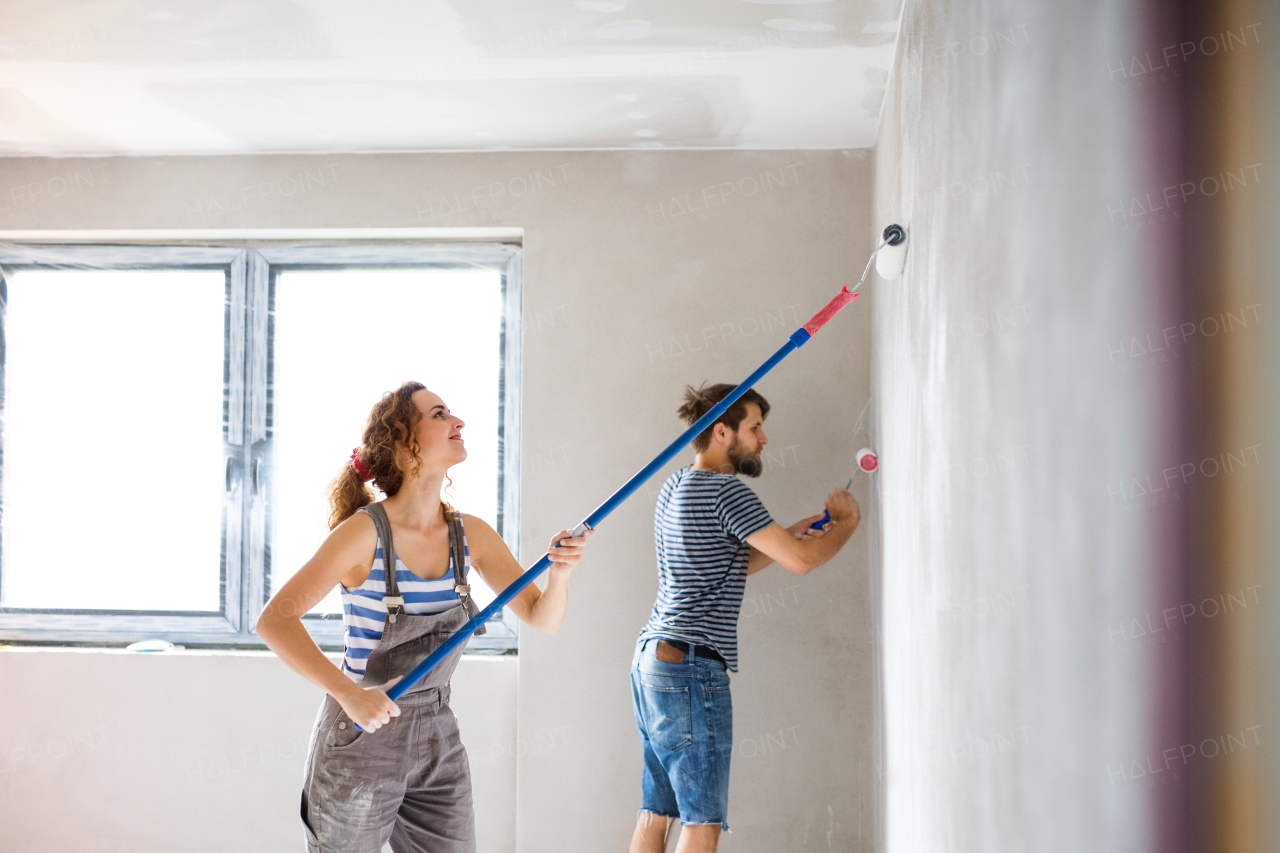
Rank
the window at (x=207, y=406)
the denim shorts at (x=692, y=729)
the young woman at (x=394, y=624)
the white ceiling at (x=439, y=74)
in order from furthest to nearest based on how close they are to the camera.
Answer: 1. the window at (x=207, y=406)
2. the denim shorts at (x=692, y=729)
3. the white ceiling at (x=439, y=74)
4. the young woman at (x=394, y=624)

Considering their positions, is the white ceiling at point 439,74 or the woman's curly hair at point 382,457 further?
the white ceiling at point 439,74

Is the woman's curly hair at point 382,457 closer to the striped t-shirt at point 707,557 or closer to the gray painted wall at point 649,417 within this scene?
the striped t-shirt at point 707,557

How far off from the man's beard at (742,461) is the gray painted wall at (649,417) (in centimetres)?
21

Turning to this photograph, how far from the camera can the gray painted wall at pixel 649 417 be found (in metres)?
2.54

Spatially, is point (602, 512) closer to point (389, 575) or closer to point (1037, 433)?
point (389, 575)

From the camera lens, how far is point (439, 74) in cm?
216

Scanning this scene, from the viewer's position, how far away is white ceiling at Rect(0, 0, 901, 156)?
6.14ft

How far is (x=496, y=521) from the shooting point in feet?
9.30

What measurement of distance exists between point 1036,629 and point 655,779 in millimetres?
1548

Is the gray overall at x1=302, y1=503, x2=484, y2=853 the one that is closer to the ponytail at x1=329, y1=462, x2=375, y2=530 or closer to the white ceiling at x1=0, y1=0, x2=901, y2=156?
the ponytail at x1=329, y1=462, x2=375, y2=530

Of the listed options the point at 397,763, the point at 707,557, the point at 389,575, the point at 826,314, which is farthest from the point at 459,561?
the point at 826,314

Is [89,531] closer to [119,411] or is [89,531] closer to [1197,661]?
[119,411]

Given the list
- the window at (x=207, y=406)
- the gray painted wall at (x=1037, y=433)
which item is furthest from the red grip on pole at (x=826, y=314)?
the window at (x=207, y=406)

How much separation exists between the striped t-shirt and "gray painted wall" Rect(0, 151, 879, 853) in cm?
47
